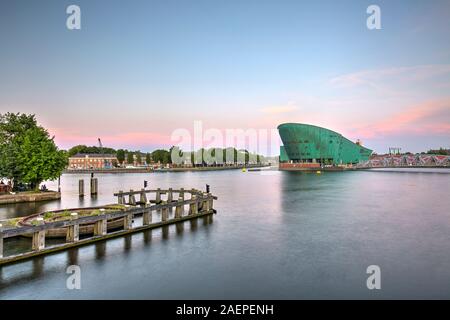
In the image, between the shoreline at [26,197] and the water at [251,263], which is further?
the shoreline at [26,197]

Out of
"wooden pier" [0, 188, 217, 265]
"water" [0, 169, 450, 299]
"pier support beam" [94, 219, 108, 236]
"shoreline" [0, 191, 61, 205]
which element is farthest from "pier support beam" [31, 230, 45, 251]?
"shoreline" [0, 191, 61, 205]

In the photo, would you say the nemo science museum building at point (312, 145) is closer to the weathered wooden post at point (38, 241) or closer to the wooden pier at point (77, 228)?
the wooden pier at point (77, 228)

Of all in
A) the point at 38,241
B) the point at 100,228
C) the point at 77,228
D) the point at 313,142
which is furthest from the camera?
the point at 313,142

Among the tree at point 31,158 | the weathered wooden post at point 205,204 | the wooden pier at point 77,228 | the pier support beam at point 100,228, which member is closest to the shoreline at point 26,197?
the tree at point 31,158

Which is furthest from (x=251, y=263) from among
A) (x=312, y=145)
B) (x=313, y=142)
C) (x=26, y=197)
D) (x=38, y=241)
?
(x=312, y=145)

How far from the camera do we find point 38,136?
46875 millimetres

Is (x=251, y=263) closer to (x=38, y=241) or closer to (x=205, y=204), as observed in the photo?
(x=38, y=241)

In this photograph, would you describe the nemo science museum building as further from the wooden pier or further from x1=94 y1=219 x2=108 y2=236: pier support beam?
x1=94 y1=219 x2=108 y2=236: pier support beam

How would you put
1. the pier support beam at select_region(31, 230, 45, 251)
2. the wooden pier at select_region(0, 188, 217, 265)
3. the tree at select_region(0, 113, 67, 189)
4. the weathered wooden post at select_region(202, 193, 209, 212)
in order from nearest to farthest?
the wooden pier at select_region(0, 188, 217, 265)
the pier support beam at select_region(31, 230, 45, 251)
the weathered wooden post at select_region(202, 193, 209, 212)
the tree at select_region(0, 113, 67, 189)
